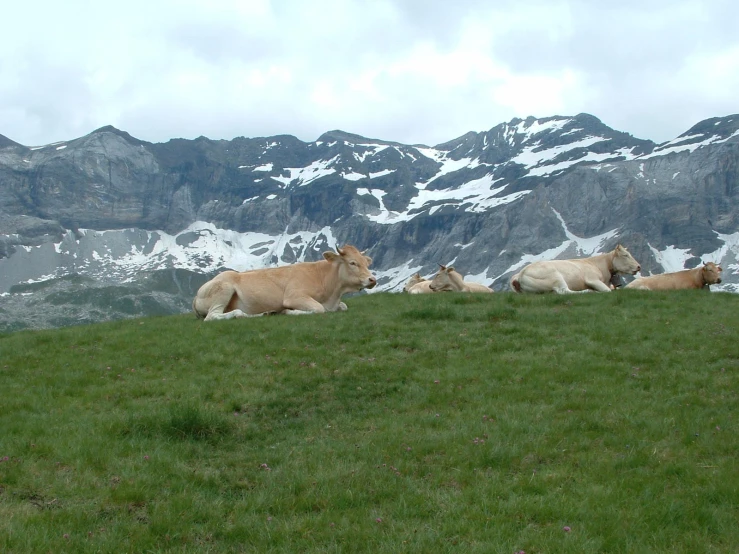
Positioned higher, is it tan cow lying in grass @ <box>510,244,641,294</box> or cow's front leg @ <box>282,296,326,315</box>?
tan cow lying in grass @ <box>510,244,641,294</box>

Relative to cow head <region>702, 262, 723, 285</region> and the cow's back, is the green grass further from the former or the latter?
cow head <region>702, 262, 723, 285</region>

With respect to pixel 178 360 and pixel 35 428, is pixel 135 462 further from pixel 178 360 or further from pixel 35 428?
pixel 178 360

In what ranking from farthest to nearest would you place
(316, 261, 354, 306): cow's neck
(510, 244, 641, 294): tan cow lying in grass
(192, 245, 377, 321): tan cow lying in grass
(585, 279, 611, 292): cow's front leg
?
(585, 279, 611, 292): cow's front leg → (510, 244, 641, 294): tan cow lying in grass → (316, 261, 354, 306): cow's neck → (192, 245, 377, 321): tan cow lying in grass

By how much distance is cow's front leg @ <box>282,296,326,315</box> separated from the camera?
18.9m

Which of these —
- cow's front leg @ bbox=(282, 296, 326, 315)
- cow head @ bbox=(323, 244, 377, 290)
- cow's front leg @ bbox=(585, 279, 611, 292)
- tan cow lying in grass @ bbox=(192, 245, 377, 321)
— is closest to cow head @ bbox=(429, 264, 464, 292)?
cow's front leg @ bbox=(585, 279, 611, 292)

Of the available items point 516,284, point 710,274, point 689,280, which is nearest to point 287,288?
point 516,284

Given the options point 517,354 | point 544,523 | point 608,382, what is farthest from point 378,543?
point 517,354

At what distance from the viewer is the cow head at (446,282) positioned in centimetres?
2905

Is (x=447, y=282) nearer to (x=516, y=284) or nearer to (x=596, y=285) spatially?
(x=516, y=284)

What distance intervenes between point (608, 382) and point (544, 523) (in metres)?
5.07

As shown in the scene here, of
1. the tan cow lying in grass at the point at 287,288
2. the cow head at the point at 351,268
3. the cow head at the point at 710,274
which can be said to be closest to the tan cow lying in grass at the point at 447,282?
the cow head at the point at 710,274

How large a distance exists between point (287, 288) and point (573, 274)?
373 inches

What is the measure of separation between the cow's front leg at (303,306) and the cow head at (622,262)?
11291 mm

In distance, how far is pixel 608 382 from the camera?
11234mm
